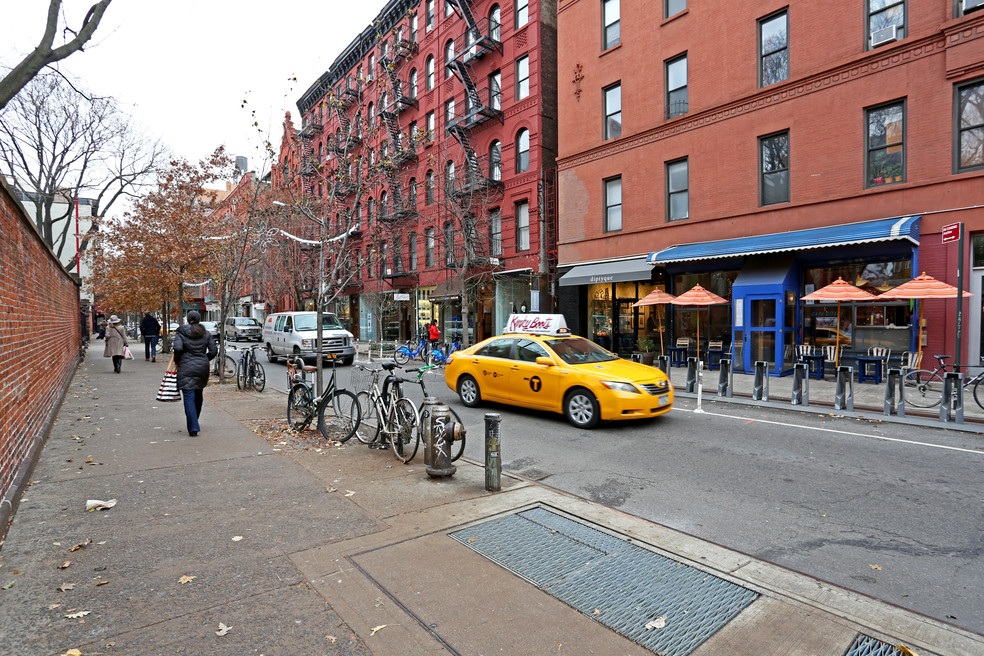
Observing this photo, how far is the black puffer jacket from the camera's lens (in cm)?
780

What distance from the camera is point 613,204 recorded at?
2016cm

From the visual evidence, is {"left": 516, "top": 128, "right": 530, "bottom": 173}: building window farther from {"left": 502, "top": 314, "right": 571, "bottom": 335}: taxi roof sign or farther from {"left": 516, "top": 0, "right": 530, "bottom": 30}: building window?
{"left": 502, "top": 314, "right": 571, "bottom": 335}: taxi roof sign

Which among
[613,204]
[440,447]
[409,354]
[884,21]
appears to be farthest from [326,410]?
[884,21]

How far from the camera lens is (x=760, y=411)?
33.5ft

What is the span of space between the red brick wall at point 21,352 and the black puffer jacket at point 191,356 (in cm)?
162

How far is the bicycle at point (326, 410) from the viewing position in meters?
7.38

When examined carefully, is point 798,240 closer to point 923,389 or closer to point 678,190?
point 678,190

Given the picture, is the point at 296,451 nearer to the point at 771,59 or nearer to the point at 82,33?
the point at 82,33

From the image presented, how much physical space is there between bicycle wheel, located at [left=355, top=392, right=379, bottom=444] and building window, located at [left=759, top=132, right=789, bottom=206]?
44.3 ft

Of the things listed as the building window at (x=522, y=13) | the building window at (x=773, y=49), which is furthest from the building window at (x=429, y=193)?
the building window at (x=773, y=49)

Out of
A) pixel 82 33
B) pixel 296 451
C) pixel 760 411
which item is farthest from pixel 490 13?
pixel 296 451

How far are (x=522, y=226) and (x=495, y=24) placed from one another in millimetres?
9381

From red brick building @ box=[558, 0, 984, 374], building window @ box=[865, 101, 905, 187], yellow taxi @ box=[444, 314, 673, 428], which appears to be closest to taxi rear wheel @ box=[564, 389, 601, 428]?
yellow taxi @ box=[444, 314, 673, 428]

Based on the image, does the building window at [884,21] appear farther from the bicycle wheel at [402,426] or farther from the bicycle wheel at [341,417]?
the bicycle wheel at [341,417]
